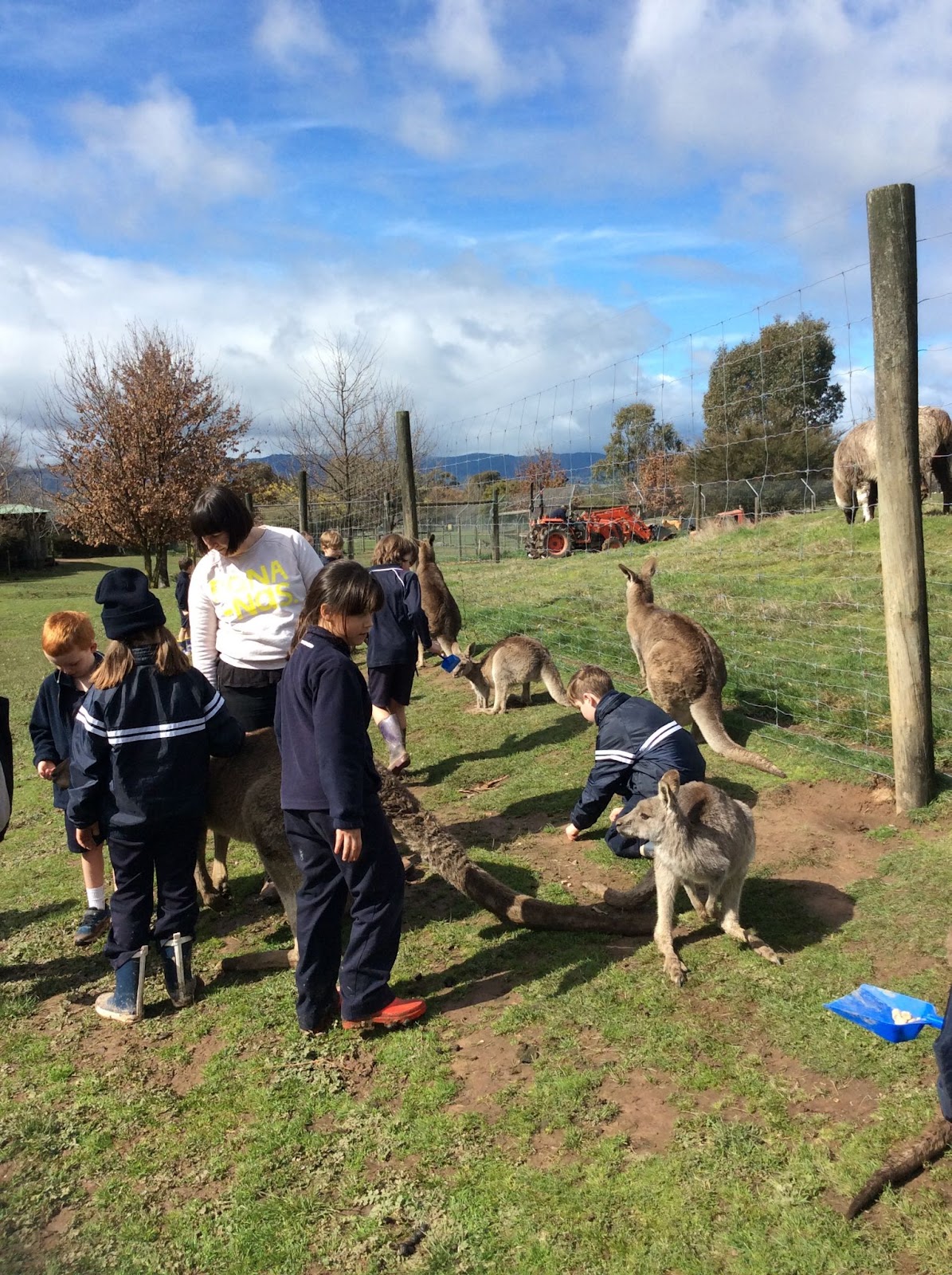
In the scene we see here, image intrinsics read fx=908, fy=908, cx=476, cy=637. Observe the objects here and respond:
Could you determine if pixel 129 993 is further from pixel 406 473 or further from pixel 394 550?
pixel 406 473

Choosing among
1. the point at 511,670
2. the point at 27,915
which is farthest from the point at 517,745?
the point at 27,915

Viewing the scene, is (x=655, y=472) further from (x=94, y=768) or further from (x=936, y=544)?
(x=94, y=768)

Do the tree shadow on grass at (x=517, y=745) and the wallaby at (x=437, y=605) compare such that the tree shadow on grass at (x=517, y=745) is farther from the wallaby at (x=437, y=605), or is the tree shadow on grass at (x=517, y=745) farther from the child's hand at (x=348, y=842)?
the child's hand at (x=348, y=842)

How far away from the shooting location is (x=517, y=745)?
7.74 metres

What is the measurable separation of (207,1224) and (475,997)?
4.65ft

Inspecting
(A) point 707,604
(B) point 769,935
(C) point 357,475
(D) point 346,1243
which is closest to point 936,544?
(A) point 707,604

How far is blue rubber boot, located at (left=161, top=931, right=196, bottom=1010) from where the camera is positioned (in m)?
3.98

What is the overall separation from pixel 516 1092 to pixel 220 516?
112 inches

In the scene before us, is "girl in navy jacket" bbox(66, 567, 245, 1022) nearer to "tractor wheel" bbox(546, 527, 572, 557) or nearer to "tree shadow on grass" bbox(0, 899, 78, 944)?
"tree shadow on grass" bbox(0, 899, 78, 944)

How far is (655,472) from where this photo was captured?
31.3m

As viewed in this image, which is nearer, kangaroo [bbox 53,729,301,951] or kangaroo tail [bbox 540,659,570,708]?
kangaroo [bbox 53,729,301,951]

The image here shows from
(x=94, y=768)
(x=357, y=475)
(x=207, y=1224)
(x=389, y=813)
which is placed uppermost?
(x=357, y=475)

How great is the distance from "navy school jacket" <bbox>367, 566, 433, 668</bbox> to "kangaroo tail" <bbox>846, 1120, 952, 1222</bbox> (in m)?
4.29

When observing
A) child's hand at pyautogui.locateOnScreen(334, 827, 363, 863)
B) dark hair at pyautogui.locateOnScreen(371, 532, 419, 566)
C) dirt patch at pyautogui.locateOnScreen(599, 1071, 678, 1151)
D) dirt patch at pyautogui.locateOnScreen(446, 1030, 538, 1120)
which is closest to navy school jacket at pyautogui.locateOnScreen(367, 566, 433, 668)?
dark hair at pyautogui.locateOnScreen(371, 532, 419, 566)
